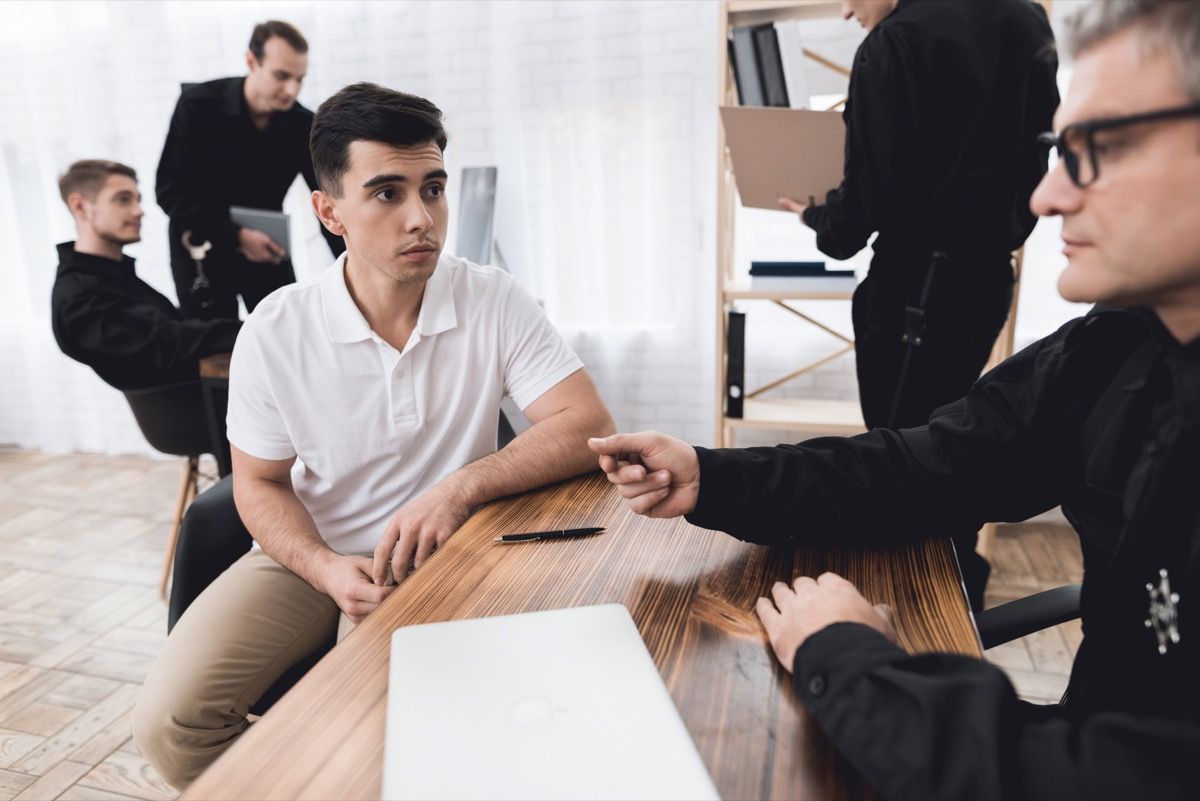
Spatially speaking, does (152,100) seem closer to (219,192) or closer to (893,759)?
(219,192)

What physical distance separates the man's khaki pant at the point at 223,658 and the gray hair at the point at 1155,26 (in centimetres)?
125

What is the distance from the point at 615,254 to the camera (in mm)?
3066

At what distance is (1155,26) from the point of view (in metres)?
0.62

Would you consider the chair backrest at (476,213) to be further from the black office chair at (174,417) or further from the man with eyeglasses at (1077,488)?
the man with eyeglasses at (1077,488)

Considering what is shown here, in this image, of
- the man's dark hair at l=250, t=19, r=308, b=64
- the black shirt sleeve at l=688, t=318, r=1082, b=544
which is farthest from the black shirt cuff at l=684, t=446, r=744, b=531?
the man's dark hair at l=250, t=19, r=308, b=64

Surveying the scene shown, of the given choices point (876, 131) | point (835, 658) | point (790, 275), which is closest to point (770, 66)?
point (790, 275)

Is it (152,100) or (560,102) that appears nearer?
(560,102)

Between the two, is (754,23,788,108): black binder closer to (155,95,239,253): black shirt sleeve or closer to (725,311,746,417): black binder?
(725,311,746,417): black binder

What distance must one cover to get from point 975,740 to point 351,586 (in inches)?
32.7

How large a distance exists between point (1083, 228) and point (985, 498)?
389mm

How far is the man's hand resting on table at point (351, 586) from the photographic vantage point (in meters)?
→ 1.10

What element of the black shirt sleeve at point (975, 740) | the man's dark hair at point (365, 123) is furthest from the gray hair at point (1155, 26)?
the man's dark hair at point (365, 123)

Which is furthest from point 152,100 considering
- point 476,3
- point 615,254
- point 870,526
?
point 870,526

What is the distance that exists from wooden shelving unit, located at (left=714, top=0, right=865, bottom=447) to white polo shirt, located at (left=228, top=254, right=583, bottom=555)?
1.11 meters
